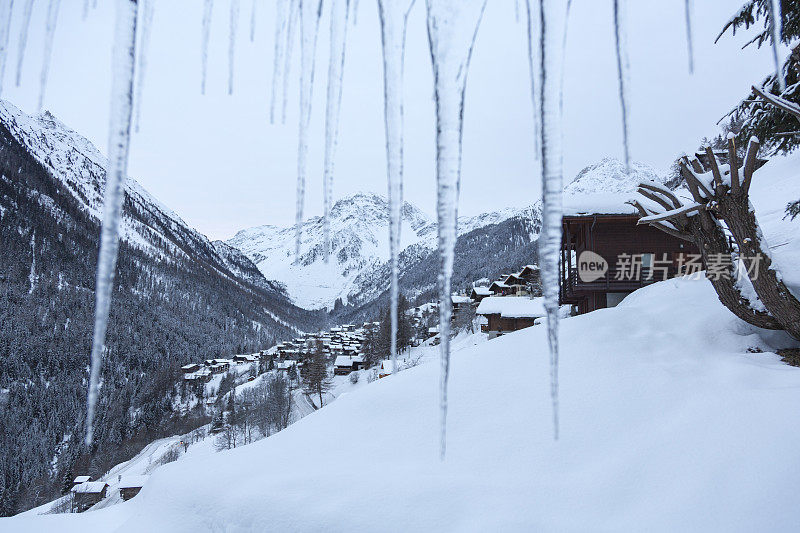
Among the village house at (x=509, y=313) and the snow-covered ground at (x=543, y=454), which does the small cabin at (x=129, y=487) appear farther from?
the snow-covered ground at (x=543, y=454)

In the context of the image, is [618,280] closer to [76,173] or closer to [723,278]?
[723,278]

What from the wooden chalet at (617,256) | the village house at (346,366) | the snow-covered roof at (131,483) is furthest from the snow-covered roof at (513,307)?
the snow-covered roof at (131,483)

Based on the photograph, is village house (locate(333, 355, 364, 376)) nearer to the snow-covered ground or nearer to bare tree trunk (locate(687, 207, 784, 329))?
the snow-covered ground

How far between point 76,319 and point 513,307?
119575mm

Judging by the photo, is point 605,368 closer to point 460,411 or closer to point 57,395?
point 460,411

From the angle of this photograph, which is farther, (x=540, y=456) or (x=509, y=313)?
(x=509, y=313)

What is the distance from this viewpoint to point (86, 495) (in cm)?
3616

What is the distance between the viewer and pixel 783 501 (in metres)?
3.03

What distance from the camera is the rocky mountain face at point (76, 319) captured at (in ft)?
212

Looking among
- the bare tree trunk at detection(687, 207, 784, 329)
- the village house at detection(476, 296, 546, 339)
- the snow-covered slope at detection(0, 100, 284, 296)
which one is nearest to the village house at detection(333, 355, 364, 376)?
the village house at detection(476, 296, 546, 339)

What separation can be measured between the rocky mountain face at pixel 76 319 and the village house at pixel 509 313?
112ft

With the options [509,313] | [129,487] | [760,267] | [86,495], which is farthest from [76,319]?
[760,267]

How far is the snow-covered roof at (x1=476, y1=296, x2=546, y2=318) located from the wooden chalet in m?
13.3

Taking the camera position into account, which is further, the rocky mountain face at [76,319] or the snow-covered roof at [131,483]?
the rocky mountain face at [76,319]
